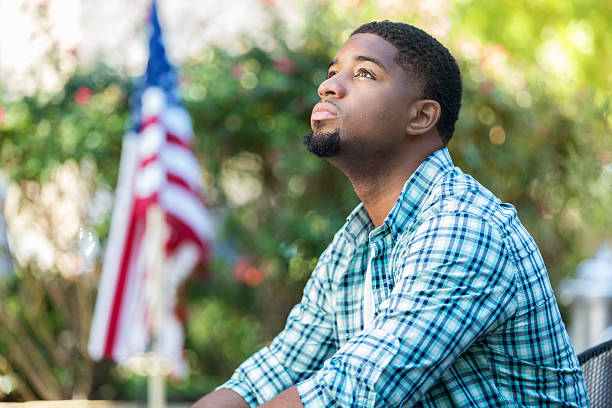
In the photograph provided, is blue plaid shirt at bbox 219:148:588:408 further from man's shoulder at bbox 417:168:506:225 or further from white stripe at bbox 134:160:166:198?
white stripe at bbox 134:160:166:198

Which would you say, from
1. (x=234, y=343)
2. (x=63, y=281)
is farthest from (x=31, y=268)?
(x=234, y=343)

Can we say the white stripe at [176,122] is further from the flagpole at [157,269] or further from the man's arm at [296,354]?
the man's arm at [296,354]

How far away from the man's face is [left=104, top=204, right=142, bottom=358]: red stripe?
2.16 meters

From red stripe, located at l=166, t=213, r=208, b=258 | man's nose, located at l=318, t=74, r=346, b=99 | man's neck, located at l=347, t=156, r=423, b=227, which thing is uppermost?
red stripe, located at l=166, t=213, r=208, b=258

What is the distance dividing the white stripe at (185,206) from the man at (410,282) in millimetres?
1823

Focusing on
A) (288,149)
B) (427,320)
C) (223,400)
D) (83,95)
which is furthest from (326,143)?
(83,95)

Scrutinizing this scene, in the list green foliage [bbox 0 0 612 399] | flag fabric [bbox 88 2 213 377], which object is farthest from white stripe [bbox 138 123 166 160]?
green foliage [bbox 0 0 612 399]

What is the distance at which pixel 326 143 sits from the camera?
187 cm

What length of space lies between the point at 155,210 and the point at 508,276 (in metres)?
2.51

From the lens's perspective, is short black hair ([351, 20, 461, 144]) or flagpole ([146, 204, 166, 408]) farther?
flagpole ([146, 204, 166, 408])

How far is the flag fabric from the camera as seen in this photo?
12.4 feet

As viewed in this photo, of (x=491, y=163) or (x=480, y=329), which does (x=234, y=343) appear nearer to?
(x=491, y=163)

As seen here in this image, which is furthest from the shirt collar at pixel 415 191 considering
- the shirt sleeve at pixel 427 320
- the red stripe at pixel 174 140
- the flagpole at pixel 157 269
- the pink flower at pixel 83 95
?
the pink flower at pixel 83 95

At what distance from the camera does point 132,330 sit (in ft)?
12.5
